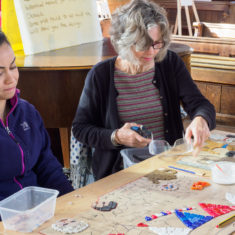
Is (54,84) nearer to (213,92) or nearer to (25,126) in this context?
(25,126)

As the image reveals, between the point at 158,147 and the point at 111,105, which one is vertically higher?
the point at 111,105

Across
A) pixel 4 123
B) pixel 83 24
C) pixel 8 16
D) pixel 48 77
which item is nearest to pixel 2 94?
pixel 4 123

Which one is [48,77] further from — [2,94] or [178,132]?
[2,94]

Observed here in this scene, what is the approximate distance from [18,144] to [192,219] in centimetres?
71

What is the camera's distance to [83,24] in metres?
3.34

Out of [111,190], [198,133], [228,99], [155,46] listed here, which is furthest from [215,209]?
[228,99]

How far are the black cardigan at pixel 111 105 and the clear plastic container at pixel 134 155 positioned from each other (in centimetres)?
12

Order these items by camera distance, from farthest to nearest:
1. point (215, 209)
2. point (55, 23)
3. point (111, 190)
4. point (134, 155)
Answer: point (55, 23)
point (134, 155)
point (111, 190)
point (215, 209)

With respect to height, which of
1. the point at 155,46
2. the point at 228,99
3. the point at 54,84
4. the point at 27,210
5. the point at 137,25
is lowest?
the point at 228,99

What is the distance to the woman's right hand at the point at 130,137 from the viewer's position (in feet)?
6.61

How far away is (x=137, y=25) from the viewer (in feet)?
7.29

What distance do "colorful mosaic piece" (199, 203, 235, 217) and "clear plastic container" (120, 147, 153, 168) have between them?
26.3 inches

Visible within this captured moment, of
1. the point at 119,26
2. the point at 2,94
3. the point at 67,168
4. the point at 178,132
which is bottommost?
the point at 67,168

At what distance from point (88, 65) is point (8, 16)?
2.35 ft
